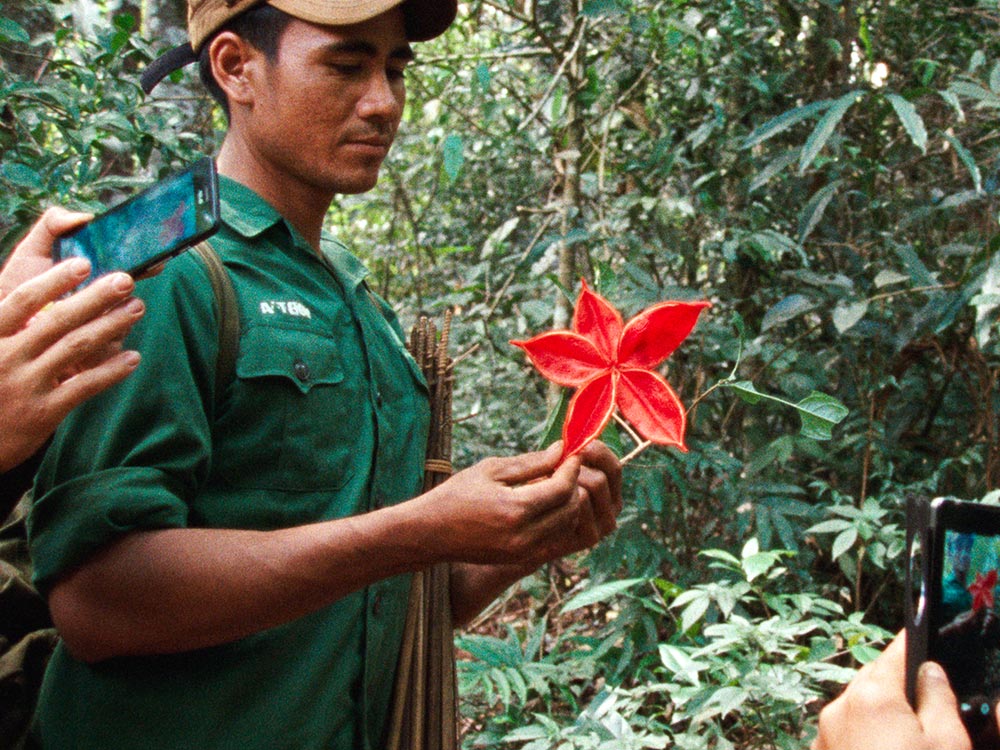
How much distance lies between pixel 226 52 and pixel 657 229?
6.43 ft

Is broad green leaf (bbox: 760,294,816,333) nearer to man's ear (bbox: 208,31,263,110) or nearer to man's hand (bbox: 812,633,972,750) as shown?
man's ear (bbox: 208,31,263,110)

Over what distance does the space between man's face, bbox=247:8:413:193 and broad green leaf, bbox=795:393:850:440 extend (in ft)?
2.35

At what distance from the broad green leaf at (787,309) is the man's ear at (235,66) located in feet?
5.79

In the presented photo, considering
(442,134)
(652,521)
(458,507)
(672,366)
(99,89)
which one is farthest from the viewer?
(442,134)

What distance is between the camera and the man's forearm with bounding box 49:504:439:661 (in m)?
1.05

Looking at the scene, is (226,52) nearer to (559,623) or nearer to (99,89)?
(99,89)

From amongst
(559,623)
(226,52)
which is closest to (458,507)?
(226,52)

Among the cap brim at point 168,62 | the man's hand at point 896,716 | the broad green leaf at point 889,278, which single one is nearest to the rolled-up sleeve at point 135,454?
the cap brim at point 168,62

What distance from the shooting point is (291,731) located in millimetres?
1204

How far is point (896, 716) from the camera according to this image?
0.75m

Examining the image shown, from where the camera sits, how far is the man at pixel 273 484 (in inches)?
41.5

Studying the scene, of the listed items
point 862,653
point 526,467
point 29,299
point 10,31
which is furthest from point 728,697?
point 10,31

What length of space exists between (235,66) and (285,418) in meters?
0.53

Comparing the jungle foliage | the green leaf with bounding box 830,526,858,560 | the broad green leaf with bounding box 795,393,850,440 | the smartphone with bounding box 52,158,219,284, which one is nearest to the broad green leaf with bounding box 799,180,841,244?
the jungle foliage
